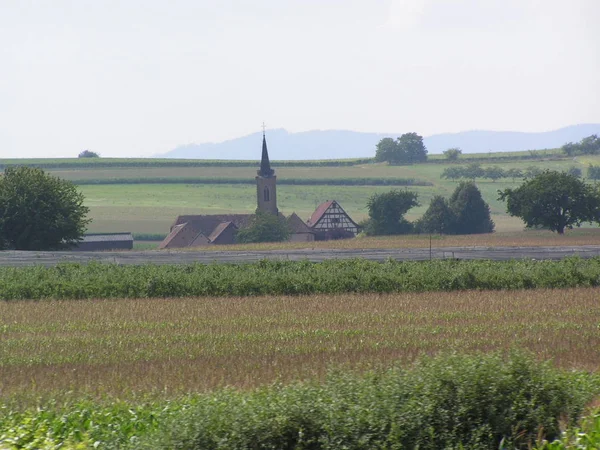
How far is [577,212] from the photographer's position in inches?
3078

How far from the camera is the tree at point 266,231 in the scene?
96625 millimetres

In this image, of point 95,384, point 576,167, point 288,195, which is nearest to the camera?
point 95,384

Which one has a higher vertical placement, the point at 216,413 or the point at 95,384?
the point at 216,413

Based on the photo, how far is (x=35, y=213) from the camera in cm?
5612

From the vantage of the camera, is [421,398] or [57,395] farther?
[57,395]

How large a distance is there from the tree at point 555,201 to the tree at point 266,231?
26.1 metres

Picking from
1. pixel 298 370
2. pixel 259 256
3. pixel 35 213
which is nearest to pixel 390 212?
pixel 35 213

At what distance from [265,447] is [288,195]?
14886cm

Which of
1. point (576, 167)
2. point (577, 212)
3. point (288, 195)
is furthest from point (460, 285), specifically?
point (576, 167)

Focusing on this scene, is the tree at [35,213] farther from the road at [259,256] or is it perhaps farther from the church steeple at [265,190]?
the church steeple at [265,190]

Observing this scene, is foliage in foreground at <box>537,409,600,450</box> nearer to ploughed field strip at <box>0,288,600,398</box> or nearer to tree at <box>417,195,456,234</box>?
ploughed field strip at <box>0,288,600,398</box>

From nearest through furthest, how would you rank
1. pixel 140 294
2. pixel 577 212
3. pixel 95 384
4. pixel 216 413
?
pixel 216 413
pixel 95 384
pixel 140 294
pixel 577 212

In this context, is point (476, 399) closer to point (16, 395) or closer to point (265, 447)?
point (265, 447)

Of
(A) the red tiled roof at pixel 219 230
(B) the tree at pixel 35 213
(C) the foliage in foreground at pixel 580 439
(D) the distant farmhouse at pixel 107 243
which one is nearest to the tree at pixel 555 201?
(B) the tree at pixel 35 213
